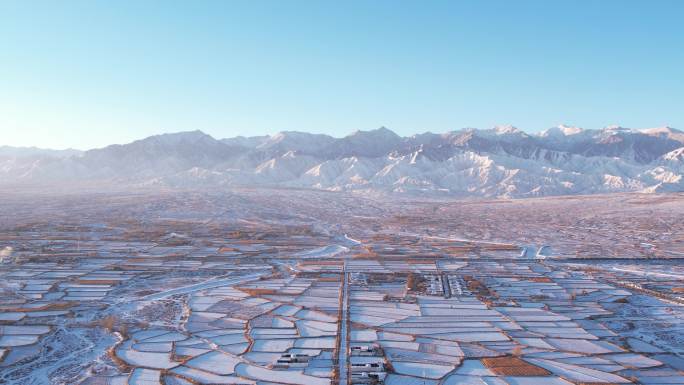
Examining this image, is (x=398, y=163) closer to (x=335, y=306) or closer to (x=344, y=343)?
(x=335, y=306)

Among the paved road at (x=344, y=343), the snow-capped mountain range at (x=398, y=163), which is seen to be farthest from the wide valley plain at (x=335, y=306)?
the snow-capped mountain range at (x=398, y=163)

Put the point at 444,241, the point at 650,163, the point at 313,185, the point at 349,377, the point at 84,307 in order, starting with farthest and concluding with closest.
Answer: the point at 650,163
the point at 313,185
the point at 444,241
the point at 84,307
the point at 349,377

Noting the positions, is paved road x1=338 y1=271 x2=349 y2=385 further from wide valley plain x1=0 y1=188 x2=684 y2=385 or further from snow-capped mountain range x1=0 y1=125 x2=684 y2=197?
snow-capped mountain range x1=0 y1=125 x2=684 y2=197

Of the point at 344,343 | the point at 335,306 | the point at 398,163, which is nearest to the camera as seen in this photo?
the point at 344,343

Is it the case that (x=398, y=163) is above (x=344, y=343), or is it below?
above

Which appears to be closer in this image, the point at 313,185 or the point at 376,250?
the point at 376,250

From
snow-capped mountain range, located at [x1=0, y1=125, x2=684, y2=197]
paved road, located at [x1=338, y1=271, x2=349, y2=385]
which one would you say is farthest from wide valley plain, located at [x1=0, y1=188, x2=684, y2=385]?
snow-capped mountain range, located at [x1=0, y1=125, x2=684, y2=197]

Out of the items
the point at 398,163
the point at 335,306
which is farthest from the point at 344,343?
the point at 398,163

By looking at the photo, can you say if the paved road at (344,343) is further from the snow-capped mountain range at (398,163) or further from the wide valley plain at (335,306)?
the snow-capped mountain range at (398,163)

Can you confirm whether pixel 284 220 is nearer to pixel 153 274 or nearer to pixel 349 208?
pixel 349 208

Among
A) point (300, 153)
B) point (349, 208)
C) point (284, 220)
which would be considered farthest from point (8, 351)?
point (300, 153)
